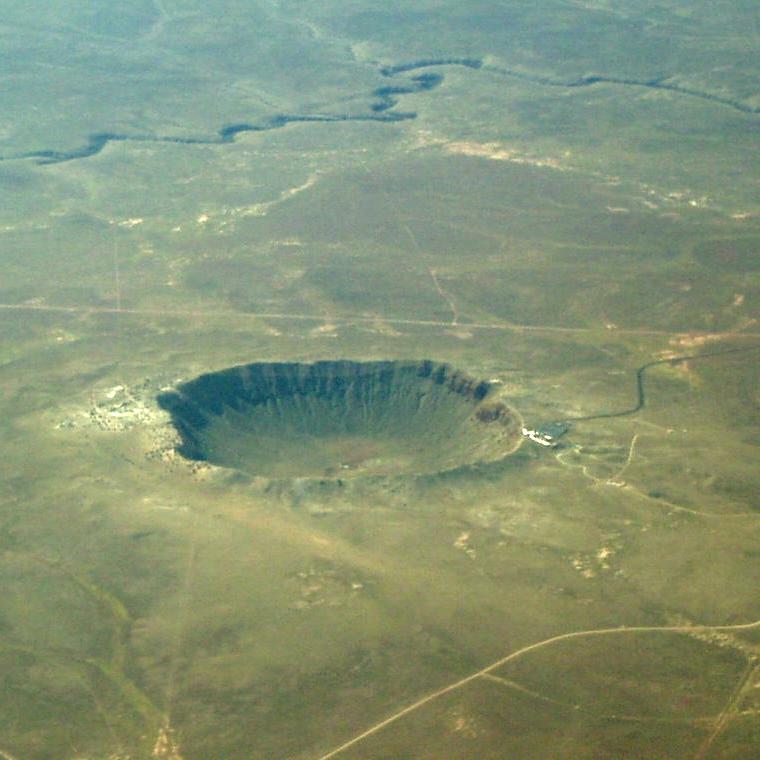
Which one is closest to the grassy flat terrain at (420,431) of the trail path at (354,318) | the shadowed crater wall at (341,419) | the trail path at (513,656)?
the trail path at (513,656)

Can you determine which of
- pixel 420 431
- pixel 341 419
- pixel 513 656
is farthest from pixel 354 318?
pixel 513 656

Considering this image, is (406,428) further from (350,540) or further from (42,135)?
(42,135)

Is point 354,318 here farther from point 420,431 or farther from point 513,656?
point 513,656

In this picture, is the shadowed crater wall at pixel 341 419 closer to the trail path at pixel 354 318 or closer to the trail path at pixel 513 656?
the trail path at pixel 354 318

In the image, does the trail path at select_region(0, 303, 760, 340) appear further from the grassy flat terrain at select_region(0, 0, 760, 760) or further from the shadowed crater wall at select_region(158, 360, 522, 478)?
the shadowed crater wall at select_region(158, 360, 522, 478)

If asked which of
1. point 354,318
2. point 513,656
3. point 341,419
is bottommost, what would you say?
point 341,419

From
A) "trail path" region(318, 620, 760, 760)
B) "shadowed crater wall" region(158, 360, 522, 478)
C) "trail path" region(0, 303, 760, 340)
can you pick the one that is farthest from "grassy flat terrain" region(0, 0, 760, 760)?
"shadowed crater wall" region(158, 360, 522, 478)

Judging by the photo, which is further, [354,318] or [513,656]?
[354,318]

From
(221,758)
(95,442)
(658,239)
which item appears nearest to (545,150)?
(658,239)
